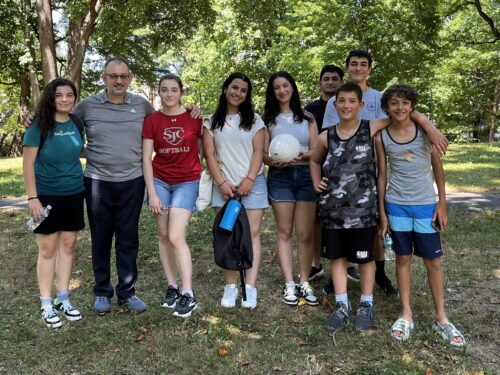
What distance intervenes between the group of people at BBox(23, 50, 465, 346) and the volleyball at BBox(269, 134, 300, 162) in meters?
0.14

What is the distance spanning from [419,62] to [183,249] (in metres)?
12.4

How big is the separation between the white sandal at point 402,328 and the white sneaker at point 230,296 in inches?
58.6

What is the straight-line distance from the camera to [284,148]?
4.11 m

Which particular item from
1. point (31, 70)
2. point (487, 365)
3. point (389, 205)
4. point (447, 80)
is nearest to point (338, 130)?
point (389, 205)

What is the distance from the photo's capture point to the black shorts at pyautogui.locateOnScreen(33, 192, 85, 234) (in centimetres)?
399

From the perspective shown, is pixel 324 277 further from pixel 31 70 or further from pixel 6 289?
pixel 31 70

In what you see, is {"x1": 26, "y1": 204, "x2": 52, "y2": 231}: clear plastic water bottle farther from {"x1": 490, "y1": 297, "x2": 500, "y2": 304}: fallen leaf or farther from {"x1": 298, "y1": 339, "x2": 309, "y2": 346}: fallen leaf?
{"x1": 490, "y1": 297, "x2": 500, "y2": 304}: fallen leaf

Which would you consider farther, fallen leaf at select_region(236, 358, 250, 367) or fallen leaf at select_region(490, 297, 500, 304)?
fallen leaf at select_region(490, 297, 500, 304)

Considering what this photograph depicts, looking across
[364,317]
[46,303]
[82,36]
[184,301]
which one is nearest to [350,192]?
[364,317]

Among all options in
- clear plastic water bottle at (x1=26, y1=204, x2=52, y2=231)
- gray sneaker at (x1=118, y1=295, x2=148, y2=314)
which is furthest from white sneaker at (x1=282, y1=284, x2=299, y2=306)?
clear plastic water bottle at (x1=26, y1=204, x2=52, y2=231)

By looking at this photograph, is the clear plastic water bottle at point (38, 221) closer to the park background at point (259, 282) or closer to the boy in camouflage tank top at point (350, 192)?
the park background at point (259, 282)

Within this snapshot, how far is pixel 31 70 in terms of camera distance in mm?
15508

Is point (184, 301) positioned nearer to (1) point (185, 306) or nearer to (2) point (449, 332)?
(1) point (185, 306)

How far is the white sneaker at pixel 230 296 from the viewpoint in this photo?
14.7ft
